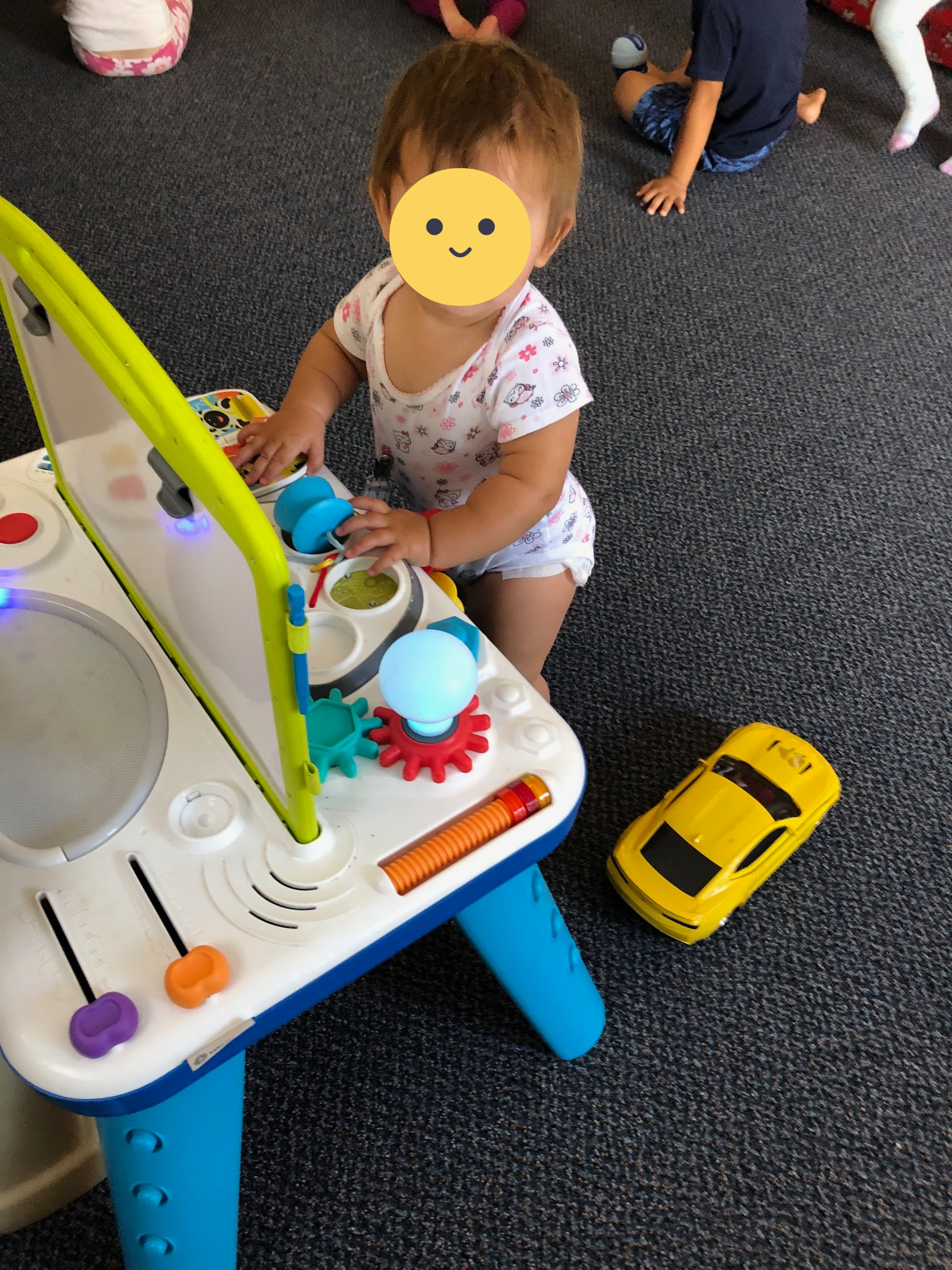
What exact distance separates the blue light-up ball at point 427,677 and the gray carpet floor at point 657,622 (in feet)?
1.35

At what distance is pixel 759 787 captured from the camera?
2.69 feet

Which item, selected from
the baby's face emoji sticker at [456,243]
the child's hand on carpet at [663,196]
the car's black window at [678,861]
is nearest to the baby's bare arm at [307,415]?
the baby's face emoji sticker at [456,243]

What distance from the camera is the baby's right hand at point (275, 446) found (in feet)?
2.06

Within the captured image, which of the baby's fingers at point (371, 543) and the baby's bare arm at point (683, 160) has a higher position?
the baby's fingers at point (371, 543)

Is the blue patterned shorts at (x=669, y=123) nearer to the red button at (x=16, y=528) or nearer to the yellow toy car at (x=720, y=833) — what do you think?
the yellow toy car at (x=720, y=833)

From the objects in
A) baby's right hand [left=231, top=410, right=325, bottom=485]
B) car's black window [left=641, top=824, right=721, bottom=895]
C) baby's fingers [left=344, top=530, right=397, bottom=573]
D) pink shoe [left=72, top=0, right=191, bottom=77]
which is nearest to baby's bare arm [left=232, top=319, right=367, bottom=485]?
baby's right hand [left=231, top=410, right=325, bottom=485]

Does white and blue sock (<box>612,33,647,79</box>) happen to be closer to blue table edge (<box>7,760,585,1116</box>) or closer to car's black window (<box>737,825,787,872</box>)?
car's black window (<box>737,825,787,872</box>)

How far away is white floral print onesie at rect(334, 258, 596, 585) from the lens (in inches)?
25.4

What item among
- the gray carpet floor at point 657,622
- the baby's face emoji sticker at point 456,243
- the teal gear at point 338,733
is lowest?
the gray carpet floor at point 657,622

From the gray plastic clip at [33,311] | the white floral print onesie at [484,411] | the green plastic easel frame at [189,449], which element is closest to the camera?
the green plastic easel frame at [189,449]

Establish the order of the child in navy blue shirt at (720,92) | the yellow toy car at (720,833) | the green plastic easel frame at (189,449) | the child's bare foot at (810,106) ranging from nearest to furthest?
the green plastic easel frame at (189,449) < the yellow toy car at (720,833) < the child in navy blue shirt at (720,92) < the child's bare foot at (810,106)

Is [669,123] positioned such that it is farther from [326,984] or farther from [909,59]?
[326,984]

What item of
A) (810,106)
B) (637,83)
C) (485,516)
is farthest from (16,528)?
(810,106)

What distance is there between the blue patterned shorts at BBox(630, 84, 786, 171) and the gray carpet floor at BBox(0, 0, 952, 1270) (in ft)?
0.10
